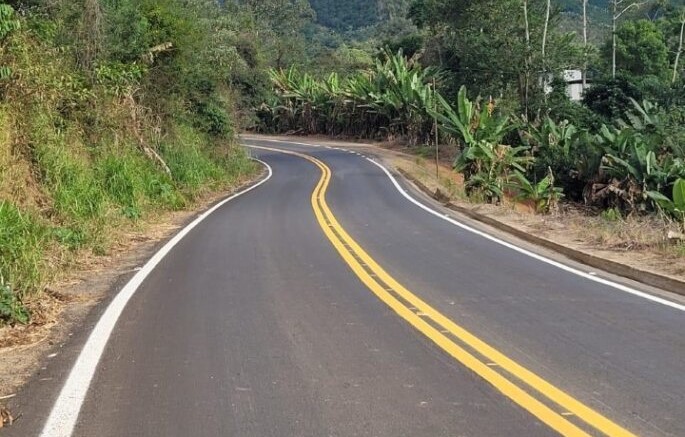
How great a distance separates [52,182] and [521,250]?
326 inches

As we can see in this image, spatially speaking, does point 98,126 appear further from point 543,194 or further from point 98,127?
point 543,194

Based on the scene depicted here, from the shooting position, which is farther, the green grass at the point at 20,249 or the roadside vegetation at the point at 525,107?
the roadside vegetation at the point at 525,107

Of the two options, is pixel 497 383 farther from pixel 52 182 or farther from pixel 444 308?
→ pixel 52 182

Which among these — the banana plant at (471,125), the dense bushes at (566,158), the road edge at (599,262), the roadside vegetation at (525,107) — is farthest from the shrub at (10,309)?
the banana plant at (471,125)

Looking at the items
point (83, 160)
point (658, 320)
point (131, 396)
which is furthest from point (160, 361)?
point (83, 160)

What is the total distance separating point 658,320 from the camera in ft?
25.2

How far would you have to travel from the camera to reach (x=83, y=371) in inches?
252

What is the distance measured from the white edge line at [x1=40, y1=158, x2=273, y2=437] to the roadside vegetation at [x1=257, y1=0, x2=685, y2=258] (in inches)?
297

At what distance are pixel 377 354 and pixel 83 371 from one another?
2337 millimetres

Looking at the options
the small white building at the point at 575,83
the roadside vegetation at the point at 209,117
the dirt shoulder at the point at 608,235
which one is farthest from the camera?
the small white building at the point at 575,83

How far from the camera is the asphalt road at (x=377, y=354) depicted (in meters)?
5.13

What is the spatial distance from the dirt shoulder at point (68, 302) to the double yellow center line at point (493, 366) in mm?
3227

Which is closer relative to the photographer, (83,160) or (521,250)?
(521,250)

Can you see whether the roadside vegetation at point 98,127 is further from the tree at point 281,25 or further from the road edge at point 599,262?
the tree at point 281,25
